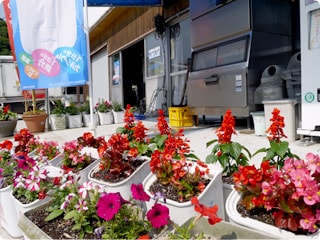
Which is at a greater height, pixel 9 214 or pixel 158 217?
pixel 158 217

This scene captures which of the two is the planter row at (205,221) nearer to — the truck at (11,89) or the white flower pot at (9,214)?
the white flower pot at (9,214)

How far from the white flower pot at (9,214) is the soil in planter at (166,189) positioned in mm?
952

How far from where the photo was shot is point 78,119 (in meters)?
7.28

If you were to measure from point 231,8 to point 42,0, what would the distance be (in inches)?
110

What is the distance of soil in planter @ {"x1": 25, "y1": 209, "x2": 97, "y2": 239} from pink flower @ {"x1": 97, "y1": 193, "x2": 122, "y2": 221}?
0.44 ft

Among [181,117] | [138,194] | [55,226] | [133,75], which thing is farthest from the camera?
[133,75]

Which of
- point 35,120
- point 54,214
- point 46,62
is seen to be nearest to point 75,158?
point 54,214

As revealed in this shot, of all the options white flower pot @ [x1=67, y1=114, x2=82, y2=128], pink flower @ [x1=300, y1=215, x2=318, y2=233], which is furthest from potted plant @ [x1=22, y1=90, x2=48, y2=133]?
pink flower @ [x1=300, y1=215, x2=318, y2=233]

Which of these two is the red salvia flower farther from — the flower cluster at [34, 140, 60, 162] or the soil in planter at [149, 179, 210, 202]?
the flower cluster at [34, 140, 60, 162]

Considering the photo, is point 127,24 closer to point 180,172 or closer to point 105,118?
point 105,118

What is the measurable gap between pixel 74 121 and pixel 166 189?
612 centimetres

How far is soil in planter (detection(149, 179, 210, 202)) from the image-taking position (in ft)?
4.73

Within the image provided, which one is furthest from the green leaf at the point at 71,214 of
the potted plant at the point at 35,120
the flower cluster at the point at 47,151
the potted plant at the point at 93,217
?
the potted plant at the point at 35,120

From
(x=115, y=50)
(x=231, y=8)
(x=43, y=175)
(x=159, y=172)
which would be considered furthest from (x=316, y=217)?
(x=115, y=50)
